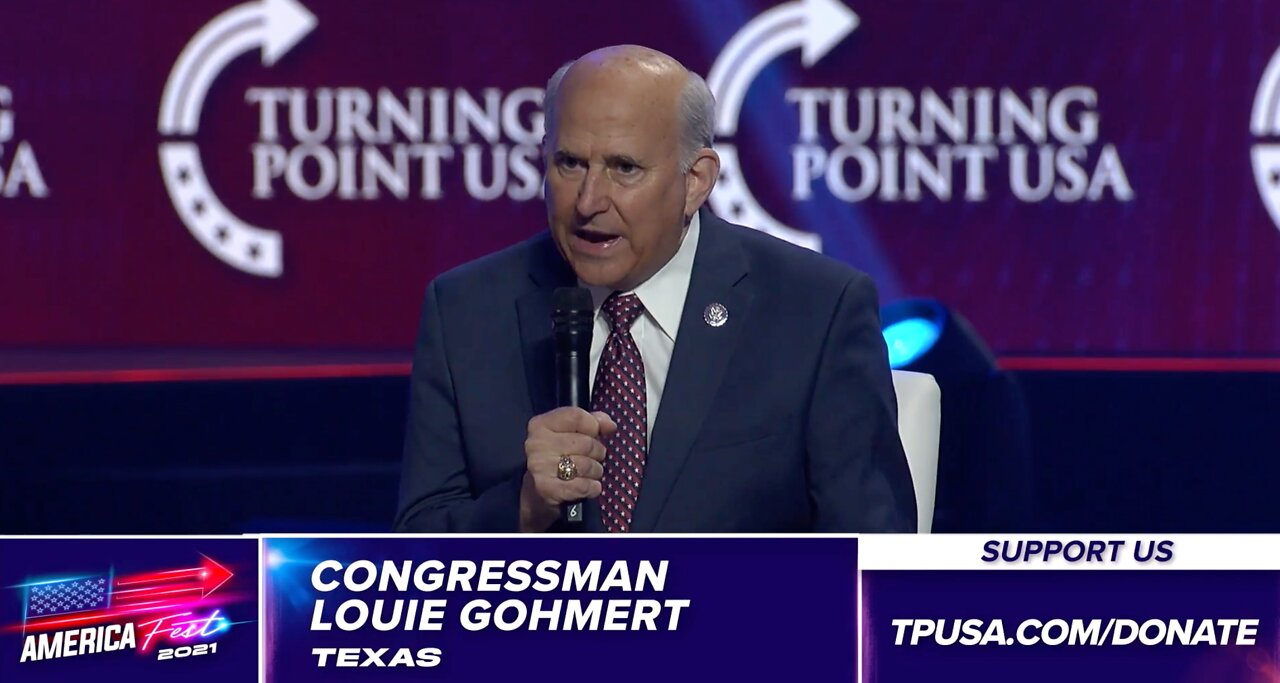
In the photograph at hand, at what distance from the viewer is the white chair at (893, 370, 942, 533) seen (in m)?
2.25

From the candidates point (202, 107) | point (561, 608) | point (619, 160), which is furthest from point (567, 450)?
point (202, 107)

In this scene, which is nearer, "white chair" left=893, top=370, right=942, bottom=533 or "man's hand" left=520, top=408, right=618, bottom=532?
"man's hand" left=520, top=408, right=618, bottom=532

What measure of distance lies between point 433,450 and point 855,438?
0.47 m

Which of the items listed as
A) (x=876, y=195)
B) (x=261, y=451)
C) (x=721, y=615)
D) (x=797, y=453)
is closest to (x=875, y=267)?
(x=876, y=195)

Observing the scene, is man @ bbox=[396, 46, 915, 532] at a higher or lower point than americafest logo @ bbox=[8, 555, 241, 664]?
higher

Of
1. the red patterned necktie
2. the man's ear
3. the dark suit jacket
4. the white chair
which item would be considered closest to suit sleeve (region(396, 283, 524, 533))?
the dark suit jacket

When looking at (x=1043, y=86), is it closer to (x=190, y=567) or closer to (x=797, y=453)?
(x=797, y=453)

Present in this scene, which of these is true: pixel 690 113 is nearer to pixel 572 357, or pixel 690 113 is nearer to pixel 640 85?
pixel 640 85

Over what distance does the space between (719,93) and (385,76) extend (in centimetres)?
83

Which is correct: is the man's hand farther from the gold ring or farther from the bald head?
the bald head

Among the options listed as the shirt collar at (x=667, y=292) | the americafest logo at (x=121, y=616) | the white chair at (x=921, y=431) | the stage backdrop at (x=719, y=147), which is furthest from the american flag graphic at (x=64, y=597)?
the stage backdrop at (x=719, y=147)

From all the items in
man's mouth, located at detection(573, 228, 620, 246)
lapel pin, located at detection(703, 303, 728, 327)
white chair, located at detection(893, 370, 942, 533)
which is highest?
man's mouth, located at detection(573, 228, 620, 246)

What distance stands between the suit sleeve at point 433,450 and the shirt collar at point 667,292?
193 mm

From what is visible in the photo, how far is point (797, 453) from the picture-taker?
6.45 feet
